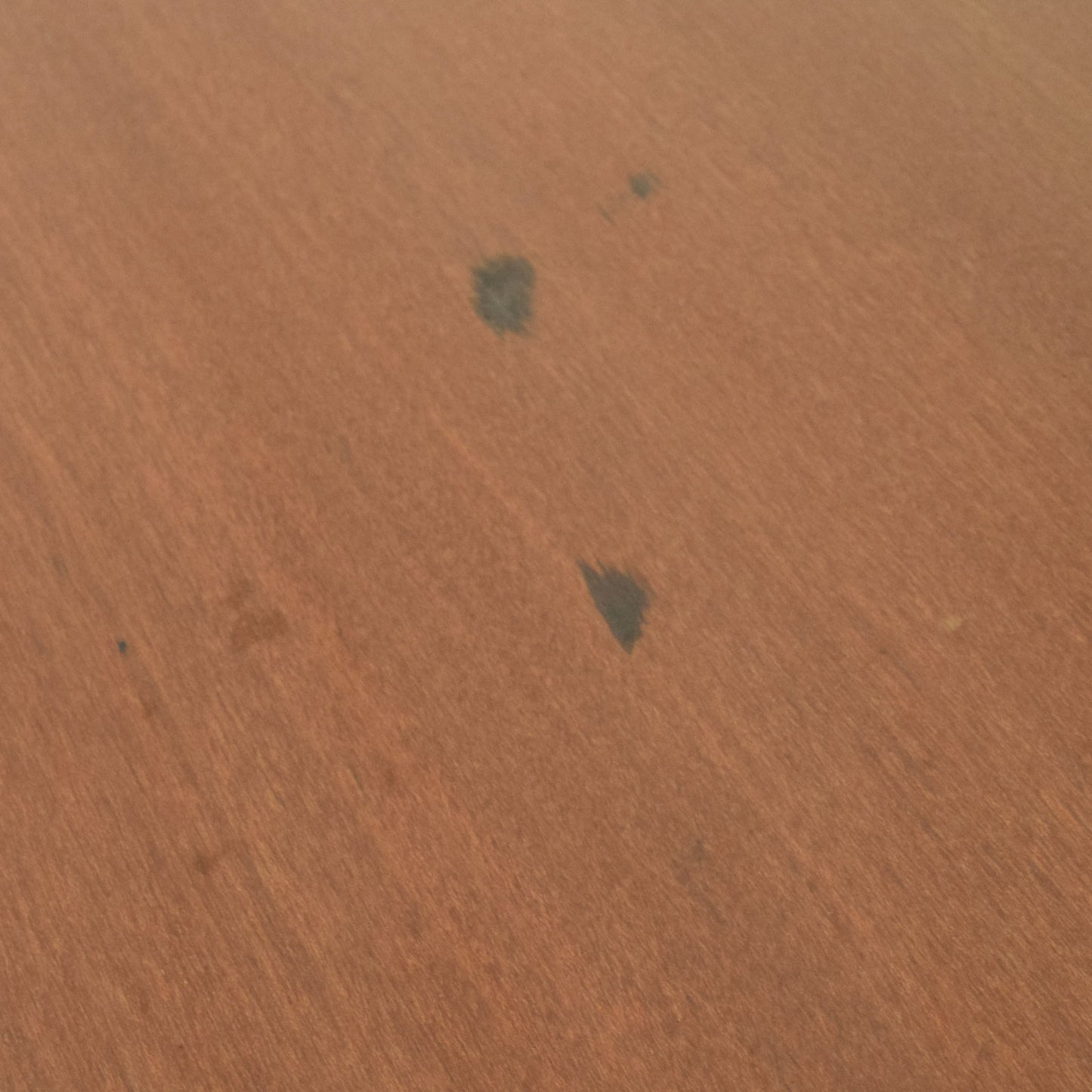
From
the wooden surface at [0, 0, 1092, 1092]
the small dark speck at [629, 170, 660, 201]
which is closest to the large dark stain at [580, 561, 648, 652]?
the wooden surface at [0, 0, 1092, 1092]

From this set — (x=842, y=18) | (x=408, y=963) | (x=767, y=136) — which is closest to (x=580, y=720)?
(x=408, y=963)

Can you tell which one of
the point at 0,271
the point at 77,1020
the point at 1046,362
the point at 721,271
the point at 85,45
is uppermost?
the point at 1046,362

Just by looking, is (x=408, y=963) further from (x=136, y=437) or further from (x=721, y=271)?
(x=721, y=271)

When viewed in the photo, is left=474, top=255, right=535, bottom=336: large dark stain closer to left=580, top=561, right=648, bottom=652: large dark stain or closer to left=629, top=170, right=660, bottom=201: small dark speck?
left=629, top=170, right=660, bottom=201: small dark speck

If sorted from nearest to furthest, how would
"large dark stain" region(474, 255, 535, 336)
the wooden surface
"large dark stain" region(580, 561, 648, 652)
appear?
the wooden surface
"large dark stain" region(580, 561, 648, 652)
"large dark stain" region(474, 255, 535, 336)

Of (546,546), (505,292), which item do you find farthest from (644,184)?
(546,546)

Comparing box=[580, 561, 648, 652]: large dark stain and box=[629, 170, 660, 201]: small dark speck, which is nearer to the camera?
box=[580, 561, 648, 652]: large dark stain

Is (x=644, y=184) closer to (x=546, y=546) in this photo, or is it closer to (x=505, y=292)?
(x=505, y=292)
